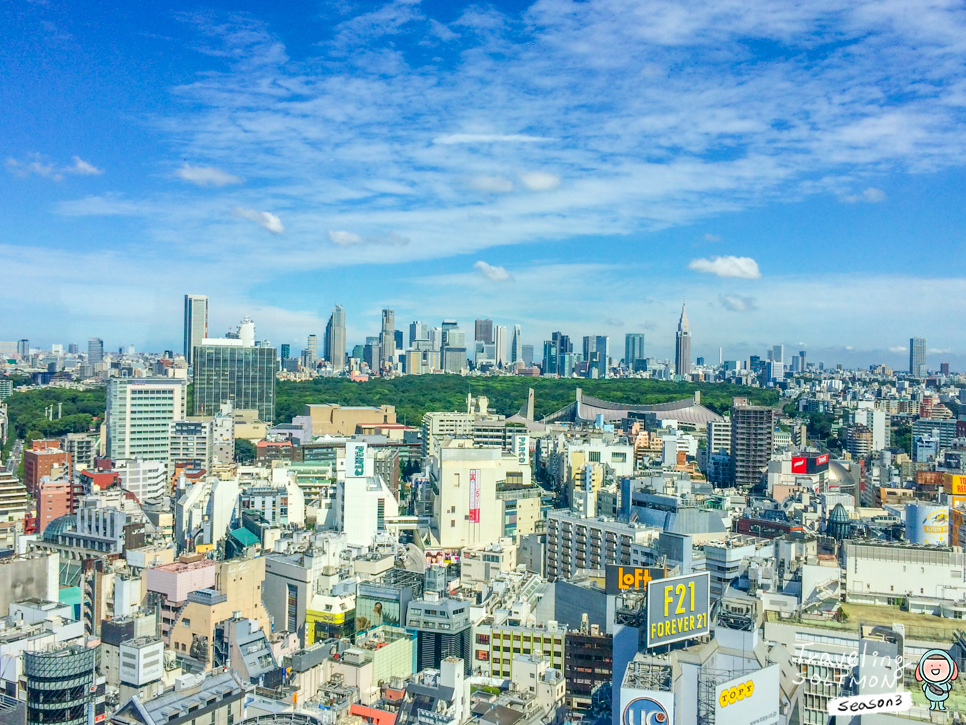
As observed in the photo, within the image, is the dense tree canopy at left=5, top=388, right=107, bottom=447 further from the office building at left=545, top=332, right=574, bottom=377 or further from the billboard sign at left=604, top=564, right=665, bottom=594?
the office building at left=545, top=332, right=574, bottom=377

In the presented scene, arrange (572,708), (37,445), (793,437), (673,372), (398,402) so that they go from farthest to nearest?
Result: (673,372) → (398,402) → (793,437) → (37,445) → (572,708)

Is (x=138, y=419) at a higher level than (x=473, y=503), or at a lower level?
higher

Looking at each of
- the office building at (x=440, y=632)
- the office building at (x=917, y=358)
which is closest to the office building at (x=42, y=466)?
the office building at (x=440, y=632)

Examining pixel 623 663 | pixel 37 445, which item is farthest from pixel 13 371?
pixel 623 663

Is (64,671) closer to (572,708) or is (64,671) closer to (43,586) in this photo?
(43,586)

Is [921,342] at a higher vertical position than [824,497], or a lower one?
higher

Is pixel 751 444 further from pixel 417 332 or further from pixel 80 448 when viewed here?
pixel 417 332

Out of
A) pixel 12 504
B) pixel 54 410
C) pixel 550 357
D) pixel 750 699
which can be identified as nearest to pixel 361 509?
pixel 12 504
